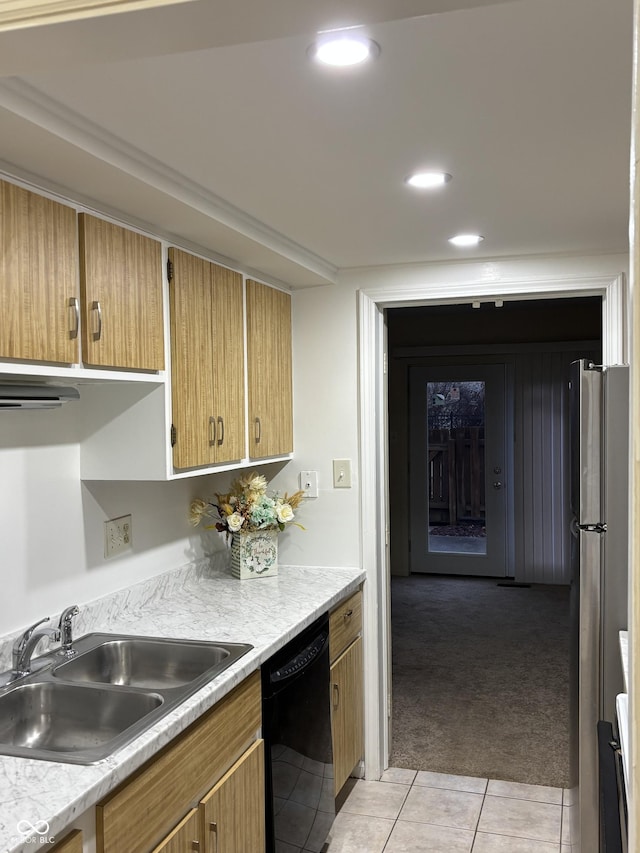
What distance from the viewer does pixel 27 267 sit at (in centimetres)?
179

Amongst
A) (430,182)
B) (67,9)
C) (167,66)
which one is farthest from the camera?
(430,182)

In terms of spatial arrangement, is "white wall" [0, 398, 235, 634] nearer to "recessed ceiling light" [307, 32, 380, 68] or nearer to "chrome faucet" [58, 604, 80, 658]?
"chrome faucet" [58, 604, 80, 658]

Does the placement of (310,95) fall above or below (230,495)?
above

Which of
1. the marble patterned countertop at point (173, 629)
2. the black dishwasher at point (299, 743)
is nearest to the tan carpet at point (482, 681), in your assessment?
the black dishwasher at point (299, 743)

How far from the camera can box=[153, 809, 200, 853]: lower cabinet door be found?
172cm

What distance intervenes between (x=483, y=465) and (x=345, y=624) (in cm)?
426

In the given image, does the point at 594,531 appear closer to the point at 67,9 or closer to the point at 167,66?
the point at 167,66

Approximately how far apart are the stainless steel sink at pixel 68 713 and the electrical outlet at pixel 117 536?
26.1 inches

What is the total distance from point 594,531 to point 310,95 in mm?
1531

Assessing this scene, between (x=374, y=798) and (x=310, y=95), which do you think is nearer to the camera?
(x=310, y=95)

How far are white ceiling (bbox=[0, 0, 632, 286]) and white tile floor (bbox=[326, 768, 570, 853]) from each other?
229 cm

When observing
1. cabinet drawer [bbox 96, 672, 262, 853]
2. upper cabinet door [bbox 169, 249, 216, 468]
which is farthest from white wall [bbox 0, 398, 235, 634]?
cabinet drawer [bbox 96, 672, 262, 853]

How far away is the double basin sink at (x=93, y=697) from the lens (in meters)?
1.87

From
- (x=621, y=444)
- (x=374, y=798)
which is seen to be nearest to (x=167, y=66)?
(x=621, y=444)
